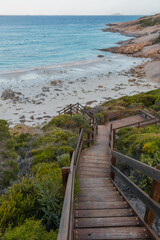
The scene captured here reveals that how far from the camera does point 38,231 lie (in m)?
2.88

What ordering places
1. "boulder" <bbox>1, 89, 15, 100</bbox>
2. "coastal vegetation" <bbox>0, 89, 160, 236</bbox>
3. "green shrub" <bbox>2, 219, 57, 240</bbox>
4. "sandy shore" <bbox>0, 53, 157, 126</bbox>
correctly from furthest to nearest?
1. "boulder" <bbox>1, 89, 15, 100</bbox>
2. "sandy shore" <bbox>0, 53, 157, 126</bbox>
3. "coastal vegetation" <bbox>0, 89, 160, 236</bbox>
4. "green shrub" <bbox>2, 219, 57, 240</bbox>

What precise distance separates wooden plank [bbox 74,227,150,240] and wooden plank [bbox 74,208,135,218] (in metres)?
0.42

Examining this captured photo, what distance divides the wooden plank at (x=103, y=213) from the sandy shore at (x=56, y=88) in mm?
13751

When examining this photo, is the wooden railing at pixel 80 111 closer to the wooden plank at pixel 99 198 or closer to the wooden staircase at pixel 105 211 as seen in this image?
the wooden staircase at pixel 105 211

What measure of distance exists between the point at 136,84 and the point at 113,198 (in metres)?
24.3

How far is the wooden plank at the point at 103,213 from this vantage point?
3240mm

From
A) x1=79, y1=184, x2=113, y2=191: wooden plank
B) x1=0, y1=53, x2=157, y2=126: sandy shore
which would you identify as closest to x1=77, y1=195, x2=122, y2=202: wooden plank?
x1=79, y1=184, x2=113, y2=191: wooden plank

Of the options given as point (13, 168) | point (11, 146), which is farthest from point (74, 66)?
point (13, 168)

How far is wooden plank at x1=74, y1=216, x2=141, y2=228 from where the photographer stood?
2955 millimetres

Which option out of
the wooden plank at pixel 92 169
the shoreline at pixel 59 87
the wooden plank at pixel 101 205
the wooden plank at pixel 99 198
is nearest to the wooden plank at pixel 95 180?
the wooden plank at pixel 92 169

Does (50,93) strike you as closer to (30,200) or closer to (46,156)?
(46,156)

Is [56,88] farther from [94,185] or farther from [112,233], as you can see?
[112,233]

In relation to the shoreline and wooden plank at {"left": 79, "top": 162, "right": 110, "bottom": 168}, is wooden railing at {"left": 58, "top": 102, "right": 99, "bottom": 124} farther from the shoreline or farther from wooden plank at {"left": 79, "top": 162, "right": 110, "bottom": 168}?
wooden plank at {"left": 79, "top": 162, "right": 110, "bottom": 168}

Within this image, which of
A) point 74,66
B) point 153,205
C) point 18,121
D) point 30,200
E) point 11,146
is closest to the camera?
point 153,205
